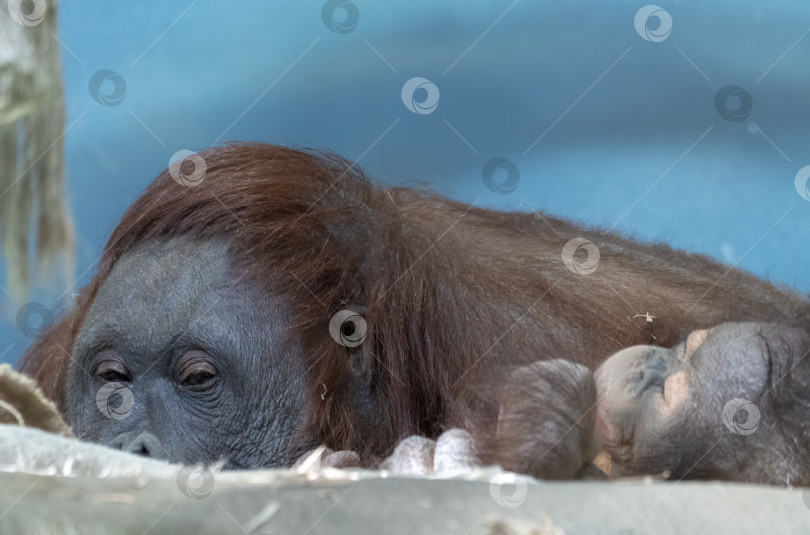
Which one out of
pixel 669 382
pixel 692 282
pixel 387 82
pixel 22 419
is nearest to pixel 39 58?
pixel 387 82
